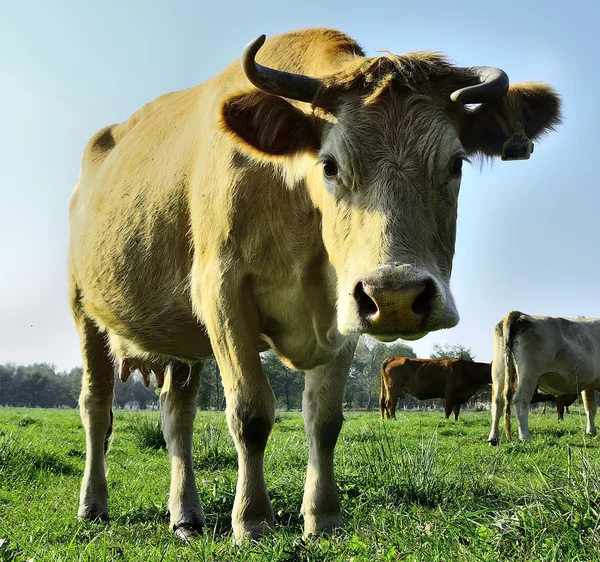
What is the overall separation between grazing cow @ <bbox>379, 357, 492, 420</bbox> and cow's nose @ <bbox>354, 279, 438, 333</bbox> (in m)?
21.6

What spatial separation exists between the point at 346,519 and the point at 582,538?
1.88 meters

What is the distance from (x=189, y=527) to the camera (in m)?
4.71

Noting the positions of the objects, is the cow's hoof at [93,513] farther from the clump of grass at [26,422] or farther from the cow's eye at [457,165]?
the clump of grass at [26,422]

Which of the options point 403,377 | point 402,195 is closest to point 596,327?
point 403,377

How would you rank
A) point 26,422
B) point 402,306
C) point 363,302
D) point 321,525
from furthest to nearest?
point 26,422 < point 321,525 < point 363,302 < point 402,306

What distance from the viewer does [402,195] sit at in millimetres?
3254

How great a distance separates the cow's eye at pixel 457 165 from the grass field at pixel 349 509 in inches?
53.7

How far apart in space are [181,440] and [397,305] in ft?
10.5

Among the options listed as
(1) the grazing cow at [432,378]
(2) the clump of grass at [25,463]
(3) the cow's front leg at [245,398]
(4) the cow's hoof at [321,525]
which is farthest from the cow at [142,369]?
(1) the grazing cow at [432,378]

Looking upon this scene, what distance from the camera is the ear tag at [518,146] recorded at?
13.3ft

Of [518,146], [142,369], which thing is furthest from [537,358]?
[518,146]

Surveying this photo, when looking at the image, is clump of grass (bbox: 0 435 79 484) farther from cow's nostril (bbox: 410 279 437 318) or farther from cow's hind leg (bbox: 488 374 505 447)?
cow's hind leg (bbox: 488 374 505 447)

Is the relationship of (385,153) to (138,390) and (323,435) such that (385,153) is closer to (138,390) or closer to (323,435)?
(323,435)

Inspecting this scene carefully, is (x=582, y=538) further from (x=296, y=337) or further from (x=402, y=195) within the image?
(x=296, y=337)
